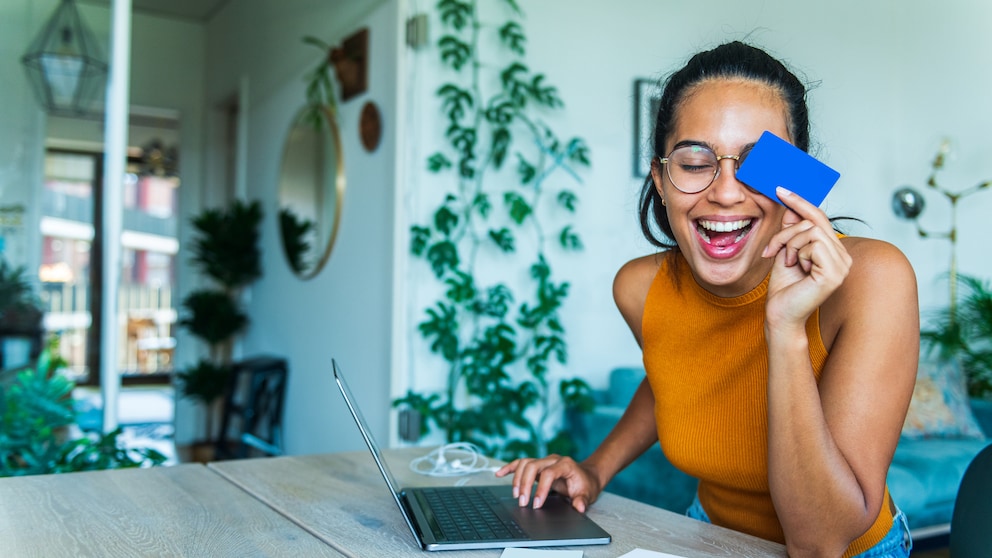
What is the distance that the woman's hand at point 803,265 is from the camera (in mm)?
1097

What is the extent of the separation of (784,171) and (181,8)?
6.25m

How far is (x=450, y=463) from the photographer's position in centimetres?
164

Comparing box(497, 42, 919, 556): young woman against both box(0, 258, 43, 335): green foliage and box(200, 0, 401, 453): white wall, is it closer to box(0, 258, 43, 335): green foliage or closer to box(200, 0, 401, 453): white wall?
box(200, 0, 401, 453): white wall

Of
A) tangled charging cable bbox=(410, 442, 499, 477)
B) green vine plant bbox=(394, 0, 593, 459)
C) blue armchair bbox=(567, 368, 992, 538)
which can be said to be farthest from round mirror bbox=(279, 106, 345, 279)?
tangled charging cable bbox=(410, 442, 499, 477)

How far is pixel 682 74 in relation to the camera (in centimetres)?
135

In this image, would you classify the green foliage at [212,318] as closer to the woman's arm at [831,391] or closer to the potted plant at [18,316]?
the potted plant at [18,316]

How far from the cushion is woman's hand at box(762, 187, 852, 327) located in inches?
120

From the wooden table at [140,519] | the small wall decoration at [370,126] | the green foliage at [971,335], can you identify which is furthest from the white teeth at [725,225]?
the green foliage at [971,335]

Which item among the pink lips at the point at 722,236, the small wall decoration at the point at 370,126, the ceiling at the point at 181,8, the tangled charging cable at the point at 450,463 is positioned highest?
the ceiling at the point at 181,8

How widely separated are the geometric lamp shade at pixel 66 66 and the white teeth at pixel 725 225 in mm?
2783

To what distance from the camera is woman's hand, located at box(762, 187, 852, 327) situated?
3.60 ft

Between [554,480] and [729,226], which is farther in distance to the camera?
[554,480]

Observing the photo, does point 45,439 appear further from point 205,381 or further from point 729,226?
point 205,381

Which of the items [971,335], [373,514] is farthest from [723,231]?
[971,335]
